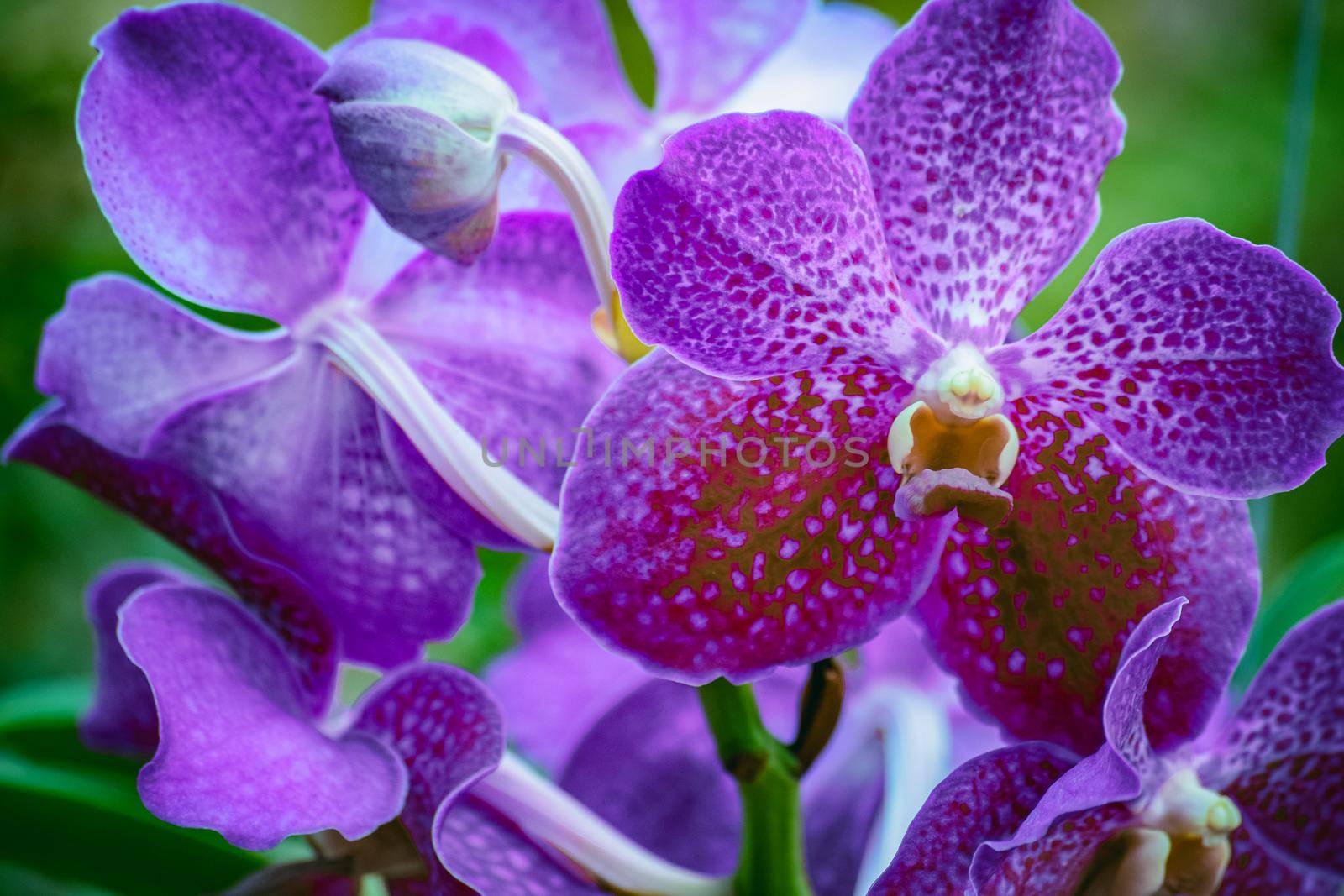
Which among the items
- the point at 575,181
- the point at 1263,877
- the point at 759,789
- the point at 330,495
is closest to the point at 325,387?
the point at 330,495

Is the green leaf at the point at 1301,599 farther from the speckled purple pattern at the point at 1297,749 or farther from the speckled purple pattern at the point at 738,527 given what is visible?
the speckled purple pattern at the point at 738,527

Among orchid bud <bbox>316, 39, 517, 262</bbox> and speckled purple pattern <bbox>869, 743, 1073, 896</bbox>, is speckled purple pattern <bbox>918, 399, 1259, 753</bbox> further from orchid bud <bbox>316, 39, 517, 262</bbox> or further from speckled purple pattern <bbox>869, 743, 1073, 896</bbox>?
orchid bud <bbox>316, 39, 517, 262</bbox>

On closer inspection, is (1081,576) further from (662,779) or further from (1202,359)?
(662,779)

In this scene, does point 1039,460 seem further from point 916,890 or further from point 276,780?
point 276,780

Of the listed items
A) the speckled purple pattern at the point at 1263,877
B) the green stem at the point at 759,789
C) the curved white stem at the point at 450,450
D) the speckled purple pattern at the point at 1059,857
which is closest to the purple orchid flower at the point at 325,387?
the curved white stem at the point at 450,450

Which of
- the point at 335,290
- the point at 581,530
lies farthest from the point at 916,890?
the point at 335,290

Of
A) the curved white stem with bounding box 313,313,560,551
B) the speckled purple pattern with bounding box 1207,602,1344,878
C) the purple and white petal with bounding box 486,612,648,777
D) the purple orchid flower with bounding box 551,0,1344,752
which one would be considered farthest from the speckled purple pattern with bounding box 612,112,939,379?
the purple and white petal with bounding box 486,612,648,777
